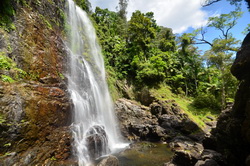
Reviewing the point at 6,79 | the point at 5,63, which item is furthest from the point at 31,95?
the point at 5,63

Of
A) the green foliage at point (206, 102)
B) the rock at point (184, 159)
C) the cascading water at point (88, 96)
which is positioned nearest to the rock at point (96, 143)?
the cascading water at point (88, 96)

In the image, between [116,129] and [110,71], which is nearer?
[116,129]

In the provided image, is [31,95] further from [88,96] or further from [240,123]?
[240,123]

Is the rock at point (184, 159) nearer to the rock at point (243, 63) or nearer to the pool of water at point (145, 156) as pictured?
the pool of water at point (145, 156)

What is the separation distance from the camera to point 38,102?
6191mm

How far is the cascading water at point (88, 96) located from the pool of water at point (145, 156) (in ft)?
4.66

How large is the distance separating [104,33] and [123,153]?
64.9 feet

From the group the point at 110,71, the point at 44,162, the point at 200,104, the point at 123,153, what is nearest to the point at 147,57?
the point at 110,71

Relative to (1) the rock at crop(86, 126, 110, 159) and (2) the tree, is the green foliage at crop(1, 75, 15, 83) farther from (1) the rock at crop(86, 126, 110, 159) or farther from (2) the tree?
(2) the tree

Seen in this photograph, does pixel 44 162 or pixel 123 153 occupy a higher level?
pixel 44 162

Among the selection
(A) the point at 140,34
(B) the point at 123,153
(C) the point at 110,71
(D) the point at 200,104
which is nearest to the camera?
(B) the point at 123,153

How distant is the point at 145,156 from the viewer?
29.7 ft

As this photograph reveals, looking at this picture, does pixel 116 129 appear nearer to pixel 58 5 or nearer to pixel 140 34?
pixel 58 5

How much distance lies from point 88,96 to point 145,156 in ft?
21.4
